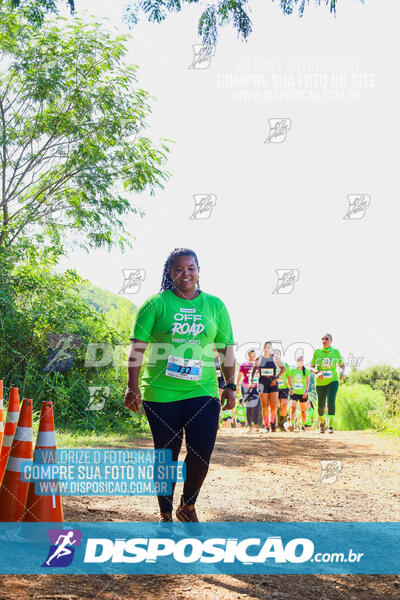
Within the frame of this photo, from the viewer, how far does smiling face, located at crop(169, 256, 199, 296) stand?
169 inches

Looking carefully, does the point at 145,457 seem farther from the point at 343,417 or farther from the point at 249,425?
the point at 343,417

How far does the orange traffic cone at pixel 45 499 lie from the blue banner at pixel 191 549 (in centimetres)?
5

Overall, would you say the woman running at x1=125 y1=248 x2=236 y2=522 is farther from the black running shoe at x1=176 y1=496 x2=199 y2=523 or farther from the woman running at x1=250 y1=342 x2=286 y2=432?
the woman running at x1=250 y1=342 x2=286 y2=432

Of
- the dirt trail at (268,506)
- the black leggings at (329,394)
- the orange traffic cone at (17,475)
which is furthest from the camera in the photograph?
the black leggings at (329,394)

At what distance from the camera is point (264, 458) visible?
336 inches

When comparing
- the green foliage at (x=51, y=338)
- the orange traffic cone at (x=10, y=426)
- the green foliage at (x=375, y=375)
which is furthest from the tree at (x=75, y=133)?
the green foliage at (x=375, y=375)

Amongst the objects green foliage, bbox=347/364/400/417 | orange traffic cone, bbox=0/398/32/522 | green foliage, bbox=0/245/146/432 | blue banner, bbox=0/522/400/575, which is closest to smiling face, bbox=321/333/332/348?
green foliage, bbox=0/245/146/432

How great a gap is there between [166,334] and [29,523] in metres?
1.51

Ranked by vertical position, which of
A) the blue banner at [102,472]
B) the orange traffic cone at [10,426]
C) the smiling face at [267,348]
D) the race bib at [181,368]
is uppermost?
the smiling face at [267,348]

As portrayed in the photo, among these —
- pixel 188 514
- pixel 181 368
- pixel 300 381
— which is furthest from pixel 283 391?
pixel 181 368

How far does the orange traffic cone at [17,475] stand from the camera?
4188 mm

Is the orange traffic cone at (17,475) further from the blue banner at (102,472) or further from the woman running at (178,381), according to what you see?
the woman running at (178,381)

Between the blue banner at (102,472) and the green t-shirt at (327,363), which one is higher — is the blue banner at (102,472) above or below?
below

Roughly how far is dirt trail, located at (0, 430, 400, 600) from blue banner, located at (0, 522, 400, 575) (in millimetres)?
175
